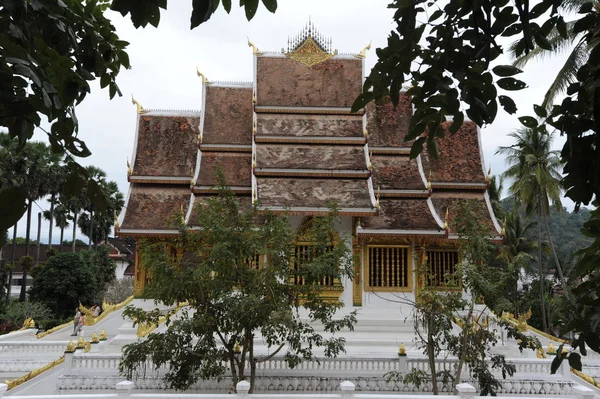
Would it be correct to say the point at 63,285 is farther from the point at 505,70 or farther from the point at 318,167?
the point at 505,70

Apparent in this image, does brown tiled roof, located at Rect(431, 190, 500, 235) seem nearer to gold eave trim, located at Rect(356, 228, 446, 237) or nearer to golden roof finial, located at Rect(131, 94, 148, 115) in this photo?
gold eave trim, located at Rect(356, 228, 446, 237)

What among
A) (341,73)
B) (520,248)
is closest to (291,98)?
(341,73)

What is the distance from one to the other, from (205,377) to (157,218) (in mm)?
6245

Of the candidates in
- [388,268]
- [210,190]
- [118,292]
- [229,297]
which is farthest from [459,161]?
[118,292]

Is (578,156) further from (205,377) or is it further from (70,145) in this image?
(205,377)

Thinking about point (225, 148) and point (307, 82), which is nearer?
point (225, 148)

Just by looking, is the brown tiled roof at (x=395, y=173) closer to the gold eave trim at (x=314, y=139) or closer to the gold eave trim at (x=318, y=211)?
the gold eave trim at (x=314, y=139)

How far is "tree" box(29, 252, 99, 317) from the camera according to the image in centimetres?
2436

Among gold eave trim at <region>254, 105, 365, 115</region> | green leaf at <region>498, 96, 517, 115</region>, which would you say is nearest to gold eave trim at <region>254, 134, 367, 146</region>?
gold eave trim at <region>254, 105, 365, 115</region>

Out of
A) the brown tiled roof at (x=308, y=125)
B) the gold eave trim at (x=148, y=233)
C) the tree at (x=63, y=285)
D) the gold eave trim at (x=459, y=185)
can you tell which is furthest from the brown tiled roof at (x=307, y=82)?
the tree at (x=63, y=285)

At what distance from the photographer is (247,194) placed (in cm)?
1470

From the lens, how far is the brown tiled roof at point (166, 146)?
603 inches

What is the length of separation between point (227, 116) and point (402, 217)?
19.1 ft

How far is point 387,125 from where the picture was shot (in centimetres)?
1616
